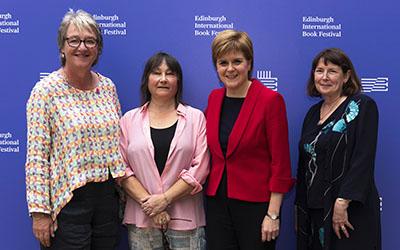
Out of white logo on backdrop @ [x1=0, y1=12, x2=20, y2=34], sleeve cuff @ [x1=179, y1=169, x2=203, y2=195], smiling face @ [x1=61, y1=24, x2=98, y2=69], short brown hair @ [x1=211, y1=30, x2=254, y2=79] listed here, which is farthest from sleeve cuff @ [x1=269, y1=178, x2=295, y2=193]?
white logo on backdrop @ [x1=0, y1=12, x2=20, y2=34]

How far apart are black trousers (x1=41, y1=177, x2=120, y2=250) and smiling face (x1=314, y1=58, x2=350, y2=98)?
1.21 meters

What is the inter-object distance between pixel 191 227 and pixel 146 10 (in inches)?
53.1

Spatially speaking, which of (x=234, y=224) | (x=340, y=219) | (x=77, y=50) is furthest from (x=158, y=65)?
(x=340, y=219)

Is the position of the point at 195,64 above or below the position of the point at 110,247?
above

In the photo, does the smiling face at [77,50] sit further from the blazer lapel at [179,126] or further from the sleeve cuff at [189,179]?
the sleeve cuff at [189,179]

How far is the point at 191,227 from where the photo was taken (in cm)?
237

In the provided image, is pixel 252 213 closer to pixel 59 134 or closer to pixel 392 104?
pixel 59 134

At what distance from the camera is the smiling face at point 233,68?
2260 millimetres

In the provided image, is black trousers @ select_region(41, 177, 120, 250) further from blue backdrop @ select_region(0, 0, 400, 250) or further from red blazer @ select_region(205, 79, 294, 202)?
blue backdrop @ select_region(0, 0, 400, 250)

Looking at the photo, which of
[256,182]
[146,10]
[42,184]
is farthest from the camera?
[146,10]

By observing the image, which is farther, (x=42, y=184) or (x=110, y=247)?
(x=110, y=247)

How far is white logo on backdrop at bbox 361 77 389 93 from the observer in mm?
2787

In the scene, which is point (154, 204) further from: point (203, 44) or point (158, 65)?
point (203, 44)

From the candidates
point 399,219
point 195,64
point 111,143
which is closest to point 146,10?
point 195,64
